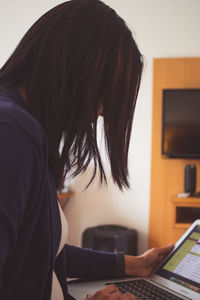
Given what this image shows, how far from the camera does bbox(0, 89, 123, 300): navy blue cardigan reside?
496mm

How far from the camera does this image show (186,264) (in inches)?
34.4

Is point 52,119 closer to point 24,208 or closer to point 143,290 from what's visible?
point 24,208

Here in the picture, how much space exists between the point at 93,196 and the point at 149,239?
62 cm

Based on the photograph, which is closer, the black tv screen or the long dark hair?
the long dark hair

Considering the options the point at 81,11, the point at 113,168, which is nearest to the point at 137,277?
the point at 113,168

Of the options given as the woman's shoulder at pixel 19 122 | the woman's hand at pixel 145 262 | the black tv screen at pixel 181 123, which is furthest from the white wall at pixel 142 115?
the woman's shoulder at pixel 19 122

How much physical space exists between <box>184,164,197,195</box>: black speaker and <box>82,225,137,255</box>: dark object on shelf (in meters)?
0.59

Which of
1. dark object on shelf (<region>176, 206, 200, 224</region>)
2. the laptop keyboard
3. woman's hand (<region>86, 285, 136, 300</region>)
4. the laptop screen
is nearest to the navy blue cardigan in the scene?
woman's hand (<region>86, 285, 136, 300</region>)

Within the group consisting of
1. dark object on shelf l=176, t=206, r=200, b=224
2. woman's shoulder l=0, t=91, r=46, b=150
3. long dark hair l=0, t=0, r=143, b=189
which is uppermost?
long dark hair l=0, t=0, r=143, b=189

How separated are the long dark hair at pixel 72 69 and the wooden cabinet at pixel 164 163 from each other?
237cm

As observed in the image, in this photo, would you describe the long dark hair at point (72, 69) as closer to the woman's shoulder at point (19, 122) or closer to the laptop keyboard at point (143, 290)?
the woman's shoulder at point (19, 122)

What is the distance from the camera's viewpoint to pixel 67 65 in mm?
659

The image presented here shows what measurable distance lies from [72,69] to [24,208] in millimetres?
279

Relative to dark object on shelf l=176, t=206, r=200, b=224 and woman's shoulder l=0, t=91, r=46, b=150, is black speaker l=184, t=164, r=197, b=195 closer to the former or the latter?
dark object on shelf l=176, t=206, r=200, b=224
